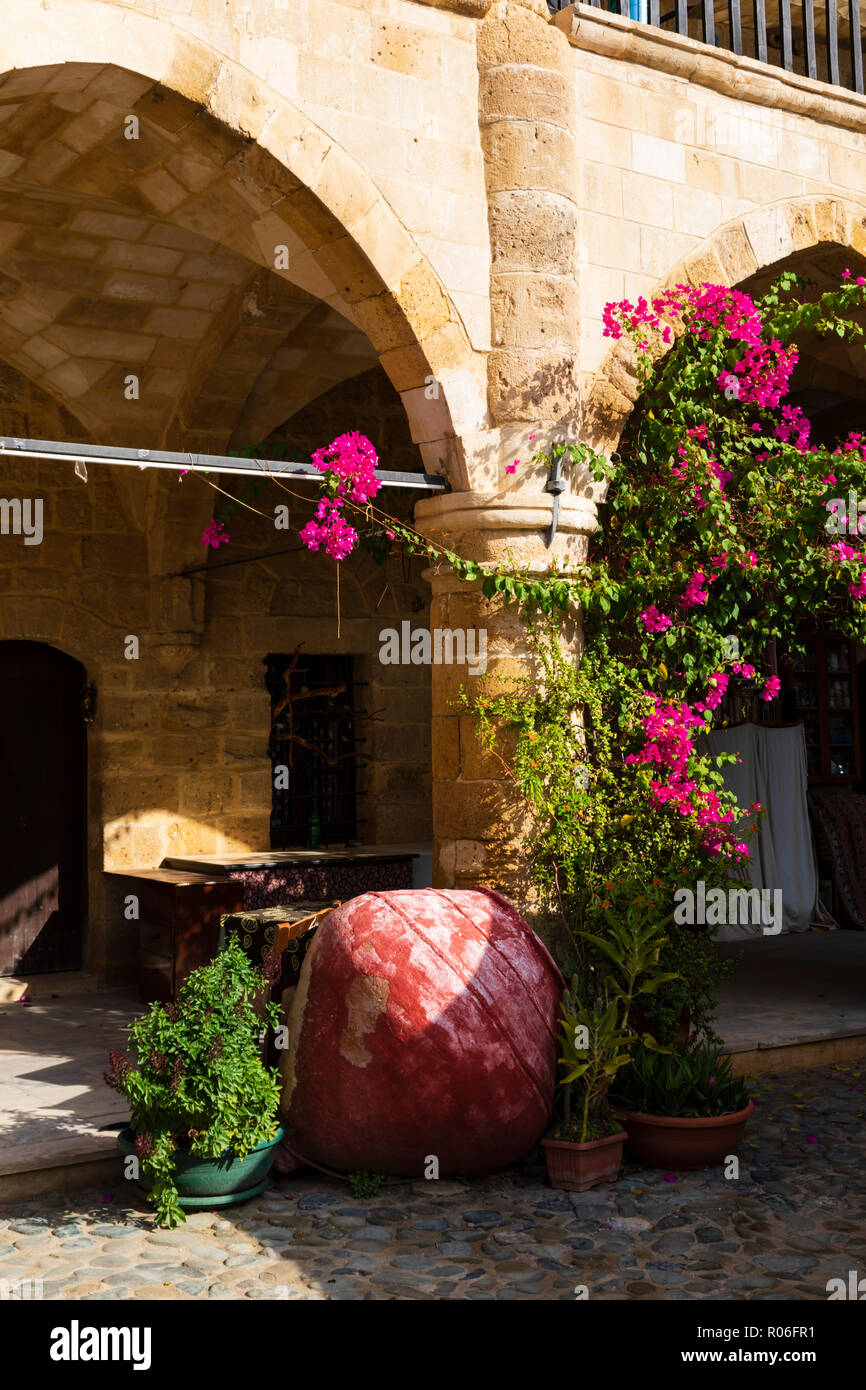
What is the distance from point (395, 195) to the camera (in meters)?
5.16

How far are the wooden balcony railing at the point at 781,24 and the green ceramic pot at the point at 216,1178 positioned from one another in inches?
178

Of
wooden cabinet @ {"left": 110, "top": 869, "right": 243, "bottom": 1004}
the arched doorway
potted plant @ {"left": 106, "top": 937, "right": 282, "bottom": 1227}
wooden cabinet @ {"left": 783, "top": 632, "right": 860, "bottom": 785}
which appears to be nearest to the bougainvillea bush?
potted plant @ {"left": 106, "top": 937, "right": 282, "bottom": 1227}

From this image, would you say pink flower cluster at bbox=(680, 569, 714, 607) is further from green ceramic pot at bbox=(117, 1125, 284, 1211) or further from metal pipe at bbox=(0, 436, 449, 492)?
green ceramic pot at bbox=(117, 1125, 284, 1211)

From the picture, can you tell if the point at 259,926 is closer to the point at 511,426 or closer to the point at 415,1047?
the point at 415,1047

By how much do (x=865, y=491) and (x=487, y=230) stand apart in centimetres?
184

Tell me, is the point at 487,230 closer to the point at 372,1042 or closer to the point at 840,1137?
the point at 372,1042

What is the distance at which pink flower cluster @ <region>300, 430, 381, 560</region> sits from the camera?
4984mm

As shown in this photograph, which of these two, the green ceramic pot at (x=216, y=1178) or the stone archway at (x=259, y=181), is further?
the stone archway at (x=259, y=181)

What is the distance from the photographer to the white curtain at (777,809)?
903 cm

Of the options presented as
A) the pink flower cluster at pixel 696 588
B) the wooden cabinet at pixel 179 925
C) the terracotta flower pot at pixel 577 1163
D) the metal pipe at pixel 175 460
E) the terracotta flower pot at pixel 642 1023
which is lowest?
the terracotta flower pot at pixel 577 1163

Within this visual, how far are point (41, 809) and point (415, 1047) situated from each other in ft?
13.8

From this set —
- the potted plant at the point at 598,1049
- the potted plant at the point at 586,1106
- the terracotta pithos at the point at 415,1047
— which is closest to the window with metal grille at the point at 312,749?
the potted plant at the point at 598,1049

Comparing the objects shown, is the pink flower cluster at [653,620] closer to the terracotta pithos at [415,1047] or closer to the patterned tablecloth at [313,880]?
the terracotta pithos at [415,1047]
